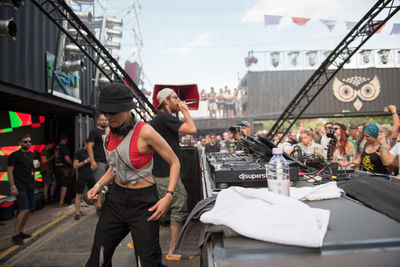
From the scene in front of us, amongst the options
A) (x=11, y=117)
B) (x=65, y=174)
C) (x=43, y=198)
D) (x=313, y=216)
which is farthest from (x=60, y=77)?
(x=313, y=216)

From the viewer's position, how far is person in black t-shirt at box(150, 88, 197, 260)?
10.6ft

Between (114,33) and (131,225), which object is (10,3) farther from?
(114,33)

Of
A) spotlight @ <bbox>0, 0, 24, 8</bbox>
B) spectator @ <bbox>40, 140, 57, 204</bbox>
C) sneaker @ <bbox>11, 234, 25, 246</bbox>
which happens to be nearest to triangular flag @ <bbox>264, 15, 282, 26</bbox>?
spectator @ <bbox>40, 140, 57, 204</bbox>

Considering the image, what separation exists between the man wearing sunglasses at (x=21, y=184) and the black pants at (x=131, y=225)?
2.97 meters

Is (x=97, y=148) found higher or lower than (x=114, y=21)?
lower

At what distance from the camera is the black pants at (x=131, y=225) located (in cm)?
201

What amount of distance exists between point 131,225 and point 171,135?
148 centimetres

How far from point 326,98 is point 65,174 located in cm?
1852

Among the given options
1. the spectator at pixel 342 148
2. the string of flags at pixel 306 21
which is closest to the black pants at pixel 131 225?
the spectator at pixel 342 148

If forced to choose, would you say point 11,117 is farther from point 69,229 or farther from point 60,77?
point 69,229

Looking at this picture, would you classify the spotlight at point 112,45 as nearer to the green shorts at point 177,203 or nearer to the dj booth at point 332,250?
the green shorts at point 177,203

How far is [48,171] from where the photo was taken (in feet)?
24.4

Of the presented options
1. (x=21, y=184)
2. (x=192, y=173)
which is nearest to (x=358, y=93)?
(x=192, y=173)

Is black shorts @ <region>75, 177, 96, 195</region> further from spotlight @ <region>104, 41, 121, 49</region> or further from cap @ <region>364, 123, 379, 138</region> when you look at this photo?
spotlight @ <region>104, 41, 121, 49</region>
